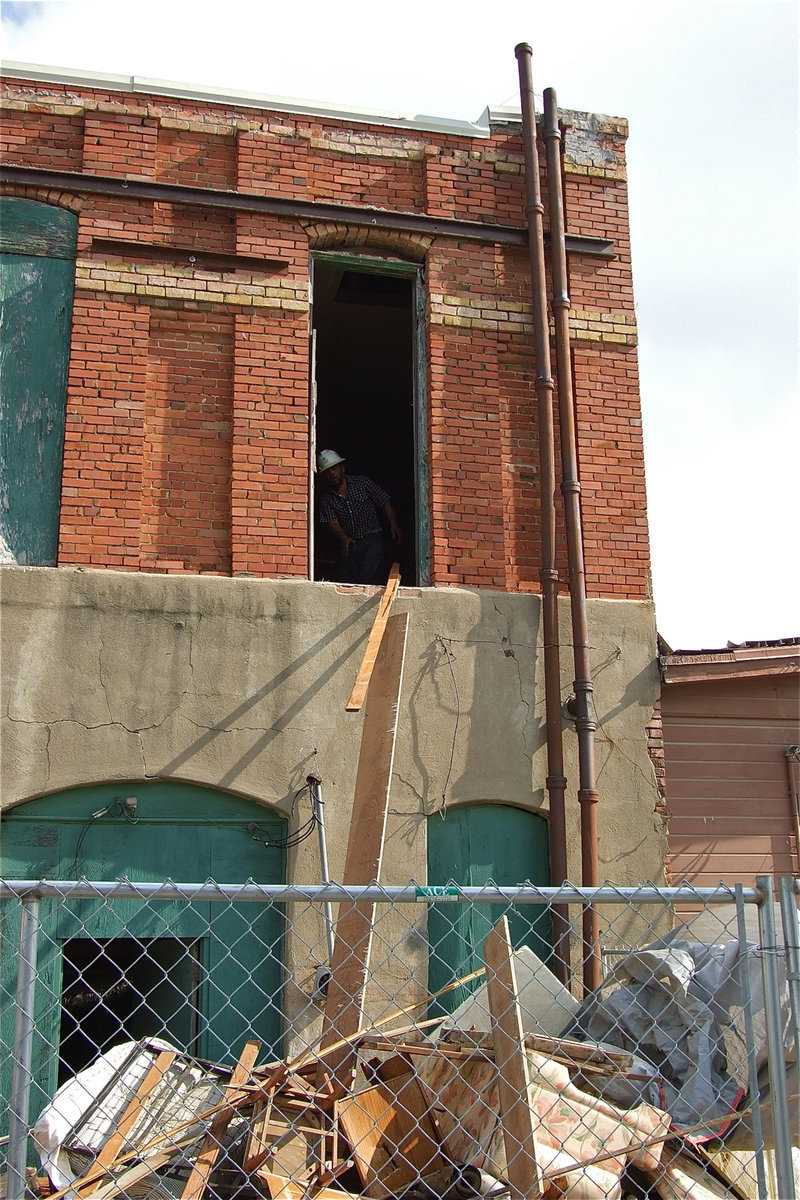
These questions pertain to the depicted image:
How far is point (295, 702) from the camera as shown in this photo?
7.94 m

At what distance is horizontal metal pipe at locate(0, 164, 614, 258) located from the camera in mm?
8703

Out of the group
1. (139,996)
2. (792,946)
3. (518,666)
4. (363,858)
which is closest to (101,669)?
(139,996)

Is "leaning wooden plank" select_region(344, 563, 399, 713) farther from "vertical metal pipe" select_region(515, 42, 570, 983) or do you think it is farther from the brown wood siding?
the brown wood siding

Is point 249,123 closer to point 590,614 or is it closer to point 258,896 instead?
point 590,614

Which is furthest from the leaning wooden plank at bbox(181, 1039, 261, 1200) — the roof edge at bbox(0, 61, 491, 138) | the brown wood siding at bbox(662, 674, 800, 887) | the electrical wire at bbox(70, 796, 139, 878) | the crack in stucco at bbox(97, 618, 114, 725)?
the roof edge at bbox(0, 61, 491, 138)

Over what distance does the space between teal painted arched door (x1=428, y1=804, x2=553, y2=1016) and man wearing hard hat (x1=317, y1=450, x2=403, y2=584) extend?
244 centimetres

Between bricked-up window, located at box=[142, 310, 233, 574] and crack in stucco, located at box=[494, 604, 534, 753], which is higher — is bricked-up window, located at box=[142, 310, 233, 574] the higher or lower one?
the higher one

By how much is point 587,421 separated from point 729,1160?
5.79 m

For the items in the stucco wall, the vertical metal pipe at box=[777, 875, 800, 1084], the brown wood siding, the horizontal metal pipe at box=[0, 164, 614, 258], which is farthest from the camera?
the brown wood siding

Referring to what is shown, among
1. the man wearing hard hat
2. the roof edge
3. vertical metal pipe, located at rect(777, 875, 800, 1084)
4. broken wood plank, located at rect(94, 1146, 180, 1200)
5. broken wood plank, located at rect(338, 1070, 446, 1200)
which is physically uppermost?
the roof edge

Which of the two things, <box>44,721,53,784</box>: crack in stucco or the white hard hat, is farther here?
the white hard hat

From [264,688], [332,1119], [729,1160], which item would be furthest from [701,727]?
[332,1119]

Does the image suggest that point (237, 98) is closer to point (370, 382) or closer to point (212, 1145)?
point (370, 382)

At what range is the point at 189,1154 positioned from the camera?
16.0 feet
